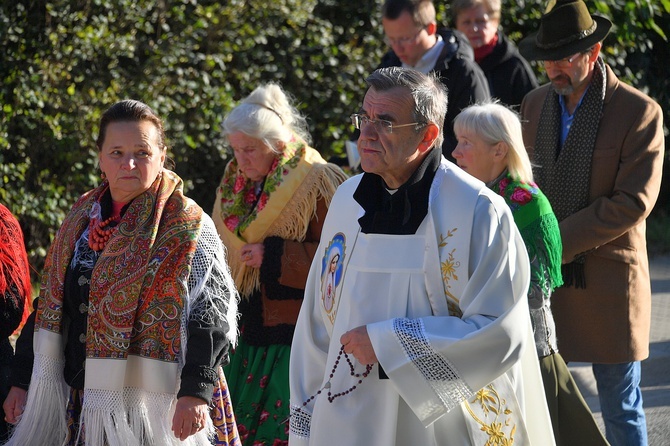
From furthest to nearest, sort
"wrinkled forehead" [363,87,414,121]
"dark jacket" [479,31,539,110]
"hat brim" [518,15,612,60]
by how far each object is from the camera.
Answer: "dark jacket" [479,31,539,110]
"hat brim" [518,15,612,60]
"wrinkled forehead" [363,87,414,121]

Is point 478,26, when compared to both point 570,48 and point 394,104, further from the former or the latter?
point 394,104

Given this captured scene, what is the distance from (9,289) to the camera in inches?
160

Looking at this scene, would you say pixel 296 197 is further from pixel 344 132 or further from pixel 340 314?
pixel 344 132

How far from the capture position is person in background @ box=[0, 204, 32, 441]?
404cm

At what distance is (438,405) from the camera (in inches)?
119

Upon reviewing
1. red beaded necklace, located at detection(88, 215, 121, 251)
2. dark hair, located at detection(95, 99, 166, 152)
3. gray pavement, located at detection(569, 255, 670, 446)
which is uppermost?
dark hair, located at detection(95, 99, 166, 152)

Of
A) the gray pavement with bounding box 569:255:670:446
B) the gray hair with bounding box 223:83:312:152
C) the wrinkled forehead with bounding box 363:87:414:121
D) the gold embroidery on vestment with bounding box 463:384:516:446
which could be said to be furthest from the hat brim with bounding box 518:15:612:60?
the gray pavement with bounding box 569:255:670:446

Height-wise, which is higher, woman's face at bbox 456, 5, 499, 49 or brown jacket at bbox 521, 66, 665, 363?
woman's face at bbox 456, 5, 499, 49

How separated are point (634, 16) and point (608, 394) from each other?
268 inches

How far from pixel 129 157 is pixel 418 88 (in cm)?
111

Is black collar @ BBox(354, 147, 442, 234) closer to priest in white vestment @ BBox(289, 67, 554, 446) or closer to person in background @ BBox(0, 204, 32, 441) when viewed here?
priest in white vestment @ BBox(289, 67, 554, 446)

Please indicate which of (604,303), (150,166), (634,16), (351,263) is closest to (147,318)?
(150,166)

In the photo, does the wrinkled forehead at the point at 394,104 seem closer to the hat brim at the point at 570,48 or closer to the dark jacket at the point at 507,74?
A: the hat brim at the point at 570,48

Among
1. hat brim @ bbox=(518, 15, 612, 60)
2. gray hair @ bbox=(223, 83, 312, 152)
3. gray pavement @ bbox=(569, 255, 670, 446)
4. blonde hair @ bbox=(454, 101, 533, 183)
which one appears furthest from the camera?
gray pavement @ bbox=(569, 255, 670, 446)
